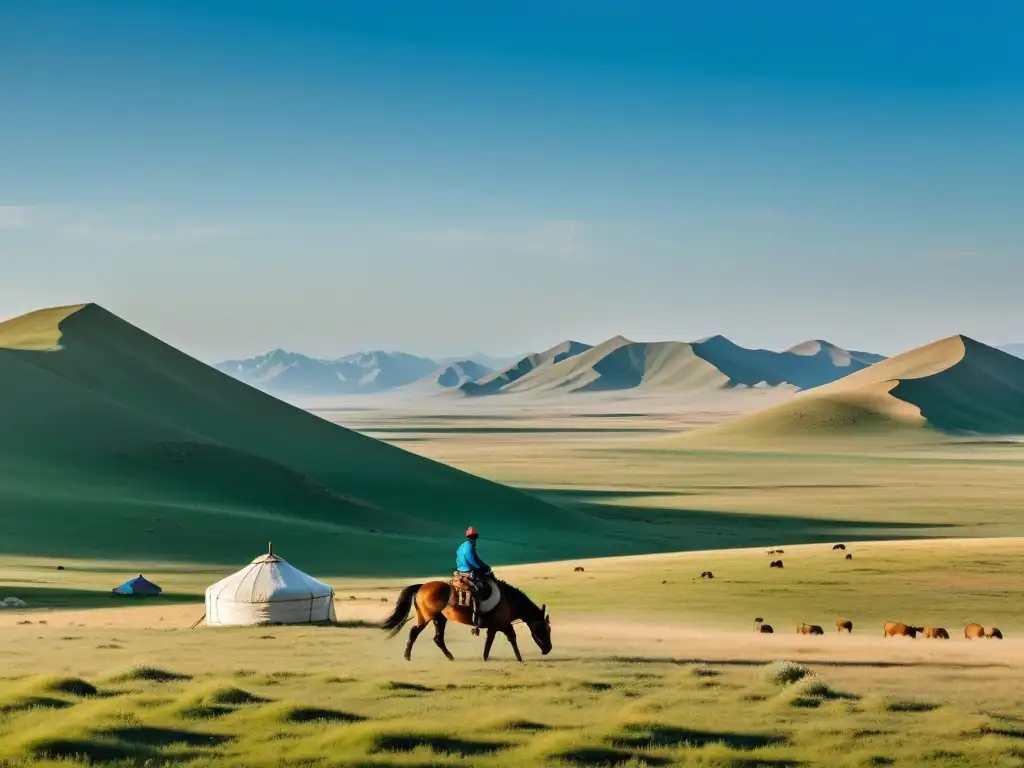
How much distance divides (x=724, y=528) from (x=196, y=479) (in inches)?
1289

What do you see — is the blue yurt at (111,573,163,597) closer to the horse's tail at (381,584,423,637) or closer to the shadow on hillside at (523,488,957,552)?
the horse's tail at (381,584,423,637)

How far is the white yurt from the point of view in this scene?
115 feet

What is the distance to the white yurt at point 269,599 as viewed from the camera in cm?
3497

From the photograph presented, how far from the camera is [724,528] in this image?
277 ft

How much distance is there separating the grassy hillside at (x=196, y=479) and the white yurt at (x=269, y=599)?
79.8ft

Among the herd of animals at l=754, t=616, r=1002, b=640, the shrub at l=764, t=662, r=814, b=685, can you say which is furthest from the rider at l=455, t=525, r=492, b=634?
the herd of animals at l=754, t=616, r=1002, b=640

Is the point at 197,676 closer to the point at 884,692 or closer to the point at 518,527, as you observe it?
the point at 884,692

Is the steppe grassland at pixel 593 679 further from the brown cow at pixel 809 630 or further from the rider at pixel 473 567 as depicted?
the rider at pixel 473 567

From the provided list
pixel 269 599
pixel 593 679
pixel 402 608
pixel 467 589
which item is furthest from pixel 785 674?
pixel 269 599

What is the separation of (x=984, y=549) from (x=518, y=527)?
40.7 metres

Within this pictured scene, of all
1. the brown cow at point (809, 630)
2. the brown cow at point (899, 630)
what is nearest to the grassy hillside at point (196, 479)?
the brown cow at point (809, 630)

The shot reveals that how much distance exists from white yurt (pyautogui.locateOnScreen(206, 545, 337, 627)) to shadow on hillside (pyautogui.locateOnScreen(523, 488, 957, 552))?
40610mm

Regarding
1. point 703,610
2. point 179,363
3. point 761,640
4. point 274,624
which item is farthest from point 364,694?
point 179,363

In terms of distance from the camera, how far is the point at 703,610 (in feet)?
128
